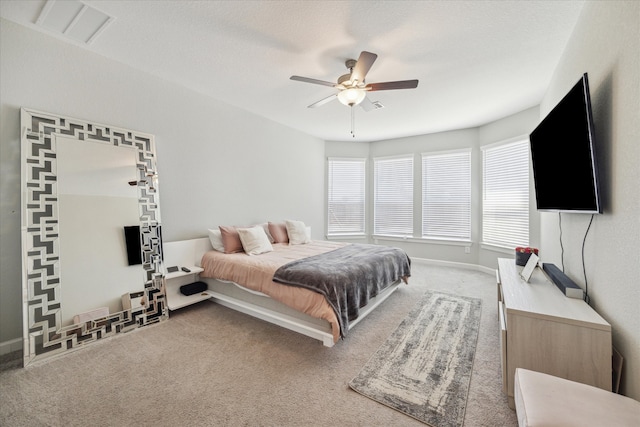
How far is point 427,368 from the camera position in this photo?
2000 mm

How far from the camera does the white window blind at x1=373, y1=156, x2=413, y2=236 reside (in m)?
5.69

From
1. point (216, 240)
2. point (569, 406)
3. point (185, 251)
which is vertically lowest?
point (569, 406)

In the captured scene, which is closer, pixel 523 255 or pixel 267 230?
pixel 523 255

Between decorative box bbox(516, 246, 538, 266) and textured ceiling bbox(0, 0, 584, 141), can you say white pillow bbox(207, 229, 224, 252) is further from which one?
decorative box bbox(516, 246, 538, 266)

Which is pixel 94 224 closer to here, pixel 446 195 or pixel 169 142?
pixel 169 142

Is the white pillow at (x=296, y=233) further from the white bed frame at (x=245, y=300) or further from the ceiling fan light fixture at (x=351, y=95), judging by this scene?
the ceiling fan light fixture at (x=351, y=95)

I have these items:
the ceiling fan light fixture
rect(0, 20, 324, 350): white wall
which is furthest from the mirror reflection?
the ceiling fan light fixture

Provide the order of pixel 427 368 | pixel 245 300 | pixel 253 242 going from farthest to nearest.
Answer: pixel 253 242 < pixel 245 300 < pixel 427 368

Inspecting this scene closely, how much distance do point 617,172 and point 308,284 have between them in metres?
2.16

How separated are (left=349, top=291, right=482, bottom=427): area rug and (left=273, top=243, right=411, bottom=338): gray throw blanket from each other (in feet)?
1.37

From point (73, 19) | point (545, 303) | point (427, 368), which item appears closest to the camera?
point (545, 303)

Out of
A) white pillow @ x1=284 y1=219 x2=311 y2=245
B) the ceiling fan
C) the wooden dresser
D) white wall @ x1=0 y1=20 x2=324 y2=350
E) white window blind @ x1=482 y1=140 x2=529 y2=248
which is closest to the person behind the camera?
the wooden dresser

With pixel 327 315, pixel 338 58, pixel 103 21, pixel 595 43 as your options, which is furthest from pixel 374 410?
pixel 103 21

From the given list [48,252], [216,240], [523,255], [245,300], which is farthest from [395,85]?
[48,252]
